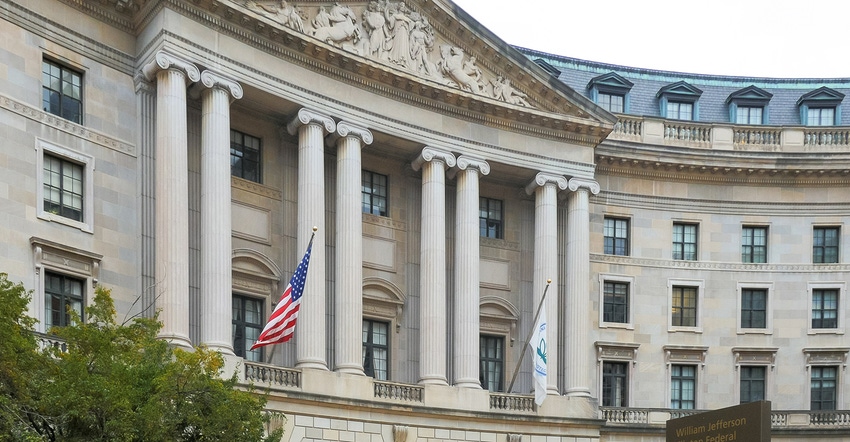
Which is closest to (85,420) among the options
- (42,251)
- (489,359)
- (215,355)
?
(215,355)

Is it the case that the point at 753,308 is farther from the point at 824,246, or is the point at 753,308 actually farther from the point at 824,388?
the point at 824,388

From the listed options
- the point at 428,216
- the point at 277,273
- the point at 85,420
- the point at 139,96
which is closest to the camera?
the point at 85,420

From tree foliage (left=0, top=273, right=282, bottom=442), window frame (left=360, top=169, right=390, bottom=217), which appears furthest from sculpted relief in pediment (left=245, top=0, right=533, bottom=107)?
tree foliage (left=0, top=273, right=282, bottom=442)

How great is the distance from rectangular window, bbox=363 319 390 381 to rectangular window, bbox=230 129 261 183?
7598mm

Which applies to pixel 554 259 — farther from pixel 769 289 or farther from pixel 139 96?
pixel 139 96

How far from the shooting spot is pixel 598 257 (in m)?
58.5

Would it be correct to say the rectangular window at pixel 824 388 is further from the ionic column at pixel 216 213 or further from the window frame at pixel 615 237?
the ionic column at pixel 216 213

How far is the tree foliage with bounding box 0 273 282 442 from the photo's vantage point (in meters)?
28.0

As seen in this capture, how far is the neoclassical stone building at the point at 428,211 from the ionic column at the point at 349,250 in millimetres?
103

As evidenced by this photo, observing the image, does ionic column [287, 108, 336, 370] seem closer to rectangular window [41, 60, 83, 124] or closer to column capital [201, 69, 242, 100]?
column capital [201, 69, 242, 100]

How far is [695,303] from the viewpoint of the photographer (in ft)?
195

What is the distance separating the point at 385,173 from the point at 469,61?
231 inches

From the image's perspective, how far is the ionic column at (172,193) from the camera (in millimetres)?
42281

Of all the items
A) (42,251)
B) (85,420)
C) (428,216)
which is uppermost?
(428,216)
